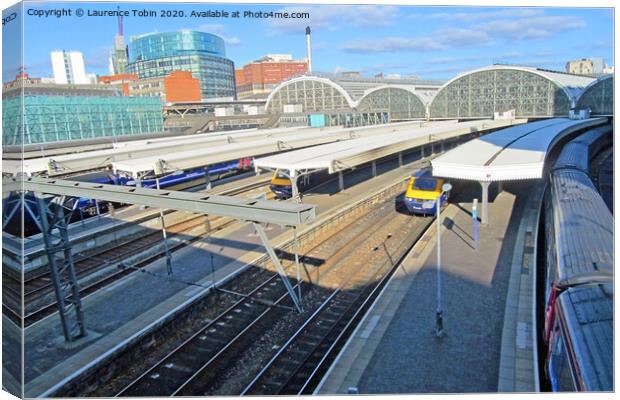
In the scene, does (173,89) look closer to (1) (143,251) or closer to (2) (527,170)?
(1) (143,251)

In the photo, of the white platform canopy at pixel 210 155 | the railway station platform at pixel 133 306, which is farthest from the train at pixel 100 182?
the railway station platform at pixel 133 306

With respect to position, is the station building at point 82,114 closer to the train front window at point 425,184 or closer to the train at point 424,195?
the train at point 424,195

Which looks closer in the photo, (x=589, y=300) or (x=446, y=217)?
(x=589, y=300)

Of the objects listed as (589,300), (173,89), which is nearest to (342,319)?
(589,300)

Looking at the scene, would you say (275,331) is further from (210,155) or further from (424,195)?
(210,155)

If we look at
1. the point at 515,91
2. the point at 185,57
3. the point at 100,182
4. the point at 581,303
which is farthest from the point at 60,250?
the point at 515,91

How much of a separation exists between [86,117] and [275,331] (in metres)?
36.0

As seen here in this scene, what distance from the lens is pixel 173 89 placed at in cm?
6975

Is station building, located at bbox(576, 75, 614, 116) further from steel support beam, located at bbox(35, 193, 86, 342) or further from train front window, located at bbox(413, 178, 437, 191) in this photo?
steel support beam, located at bbox(35, 193, 86, 342)

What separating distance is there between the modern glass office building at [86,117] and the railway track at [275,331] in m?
21.3

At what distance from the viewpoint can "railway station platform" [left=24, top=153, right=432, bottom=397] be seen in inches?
465

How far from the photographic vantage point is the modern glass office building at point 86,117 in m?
35.8

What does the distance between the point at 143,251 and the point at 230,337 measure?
9.09m

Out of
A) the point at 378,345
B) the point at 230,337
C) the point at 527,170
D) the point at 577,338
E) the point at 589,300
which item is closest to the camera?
the point at 577,338
